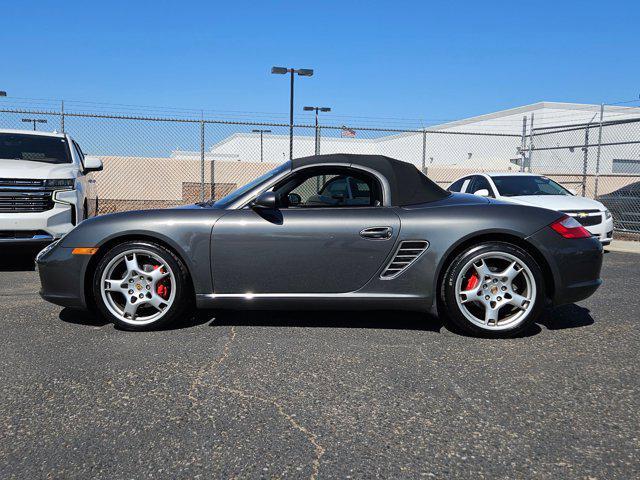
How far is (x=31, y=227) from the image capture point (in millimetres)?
6082

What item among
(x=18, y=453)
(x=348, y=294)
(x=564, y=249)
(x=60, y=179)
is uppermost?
(x=60, y=179)

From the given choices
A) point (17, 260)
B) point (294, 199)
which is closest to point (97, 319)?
point (294, 199)

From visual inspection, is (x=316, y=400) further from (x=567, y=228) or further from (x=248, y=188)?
(x=567, y=228)

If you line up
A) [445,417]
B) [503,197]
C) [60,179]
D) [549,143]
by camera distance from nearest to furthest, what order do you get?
[445,417] < [60,179] < [503,197] < [549,143]

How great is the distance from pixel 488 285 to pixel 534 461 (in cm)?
177

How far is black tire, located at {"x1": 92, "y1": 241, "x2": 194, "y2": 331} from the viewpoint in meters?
3.80

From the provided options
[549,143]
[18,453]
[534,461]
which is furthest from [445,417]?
[549,143]

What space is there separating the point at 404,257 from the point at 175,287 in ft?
5.54

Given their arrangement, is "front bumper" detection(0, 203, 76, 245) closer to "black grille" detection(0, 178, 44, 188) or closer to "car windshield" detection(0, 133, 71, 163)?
"black grille" detection(0, 178, 44, 188)

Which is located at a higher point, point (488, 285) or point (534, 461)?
point (488, 285)

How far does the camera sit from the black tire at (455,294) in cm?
369

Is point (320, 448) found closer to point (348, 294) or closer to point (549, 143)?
point (348, 294)

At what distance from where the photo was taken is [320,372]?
9.96 feet

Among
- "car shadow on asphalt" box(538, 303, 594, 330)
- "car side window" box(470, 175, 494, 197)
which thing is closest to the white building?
"car side window" box(470, 175, 494, 197)
